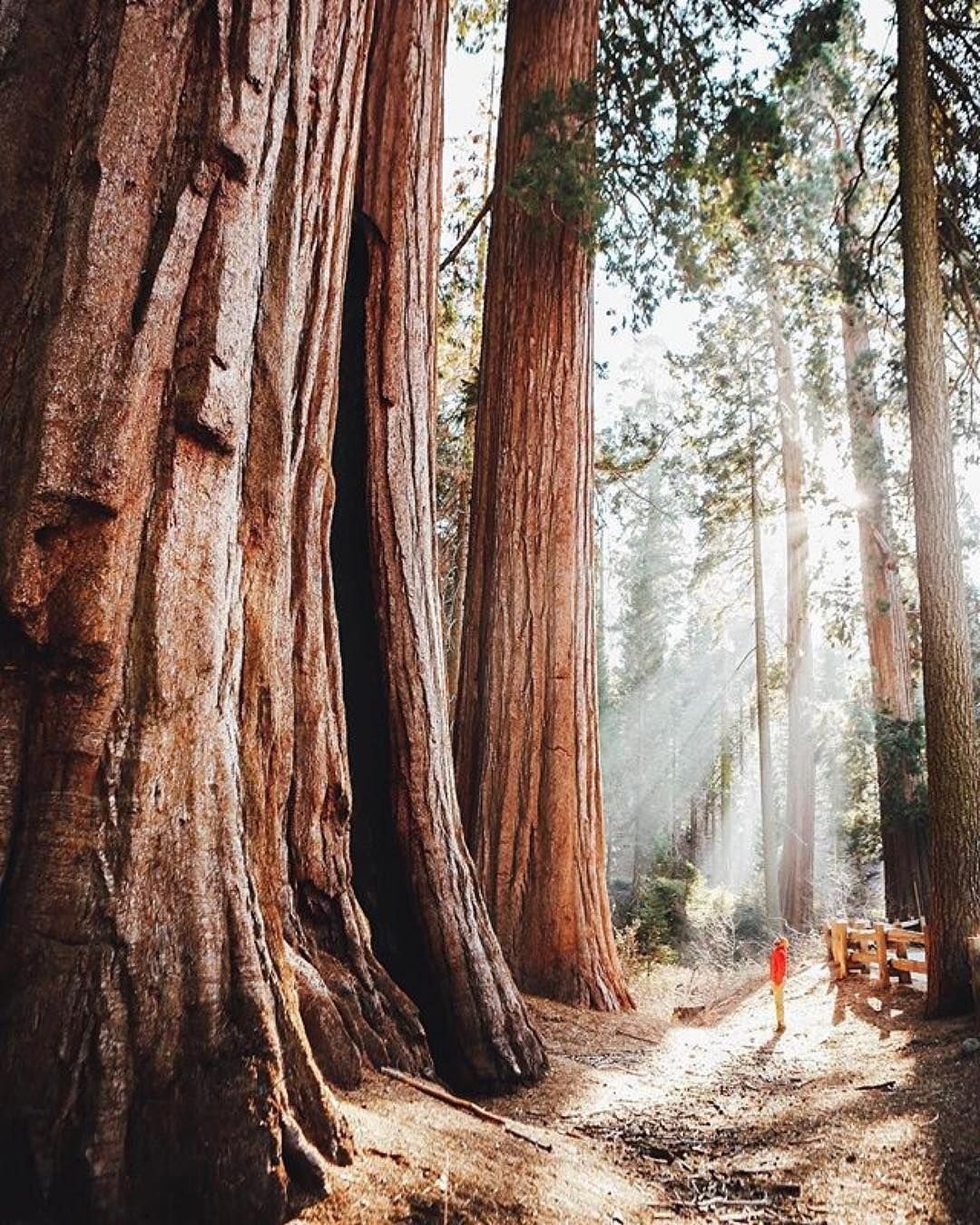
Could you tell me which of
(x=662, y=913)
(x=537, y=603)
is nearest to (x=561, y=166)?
(x=537, y=603)

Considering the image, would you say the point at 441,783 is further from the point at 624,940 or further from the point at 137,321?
the point at 624,940

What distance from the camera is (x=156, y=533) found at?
6.89ft

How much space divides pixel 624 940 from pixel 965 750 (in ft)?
32.6

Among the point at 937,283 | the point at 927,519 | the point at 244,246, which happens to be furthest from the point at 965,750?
the point at 244,246

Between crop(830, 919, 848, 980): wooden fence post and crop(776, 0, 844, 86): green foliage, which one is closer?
crop(776, 0, 844, 86): green foliage

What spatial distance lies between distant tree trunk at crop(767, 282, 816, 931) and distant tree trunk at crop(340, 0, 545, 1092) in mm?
14127

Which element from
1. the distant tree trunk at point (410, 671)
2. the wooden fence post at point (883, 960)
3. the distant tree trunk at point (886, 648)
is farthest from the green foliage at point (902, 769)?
the distant tree trunk at point (410, 671)

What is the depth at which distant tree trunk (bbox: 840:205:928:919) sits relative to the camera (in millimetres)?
12805

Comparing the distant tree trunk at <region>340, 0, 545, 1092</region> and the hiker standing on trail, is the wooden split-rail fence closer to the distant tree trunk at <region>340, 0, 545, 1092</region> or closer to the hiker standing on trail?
the hiker standing on trail

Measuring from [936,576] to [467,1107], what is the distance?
5.26 metres

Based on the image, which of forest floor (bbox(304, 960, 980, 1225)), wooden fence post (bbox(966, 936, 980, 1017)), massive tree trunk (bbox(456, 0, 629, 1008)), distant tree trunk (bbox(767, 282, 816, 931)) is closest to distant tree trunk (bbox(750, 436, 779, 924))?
distant tree trunk (bbox(767, 282, 816, 931))

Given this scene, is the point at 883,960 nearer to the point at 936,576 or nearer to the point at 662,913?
the point at 936,576

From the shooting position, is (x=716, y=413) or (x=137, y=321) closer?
(x=137, y=321)

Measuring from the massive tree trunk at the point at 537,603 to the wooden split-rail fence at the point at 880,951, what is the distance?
→ 3807 mm
